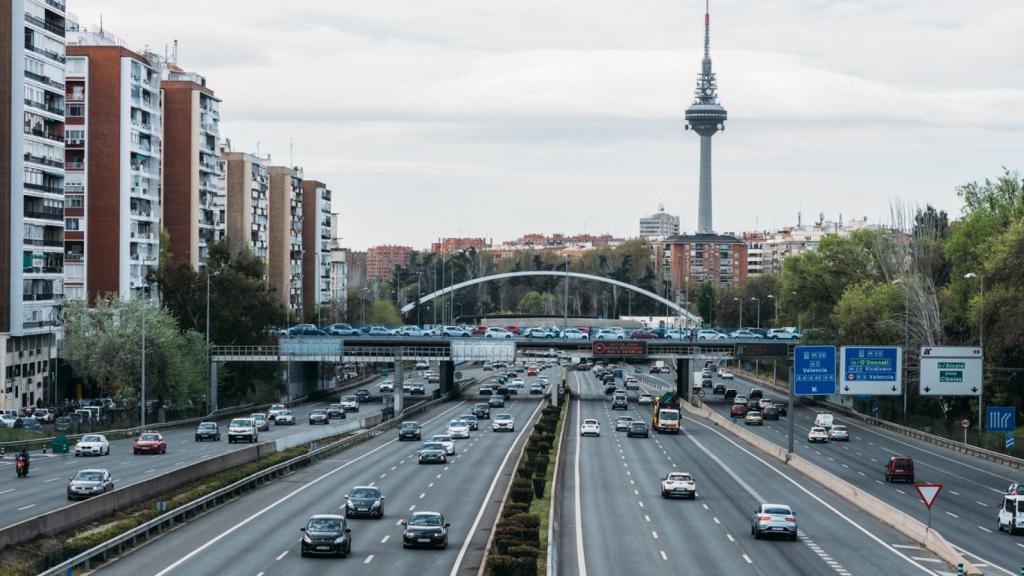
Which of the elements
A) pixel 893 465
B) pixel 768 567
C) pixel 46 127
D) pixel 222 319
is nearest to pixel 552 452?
pixel 893 465

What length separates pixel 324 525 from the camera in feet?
127

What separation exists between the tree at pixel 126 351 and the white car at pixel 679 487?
168ft

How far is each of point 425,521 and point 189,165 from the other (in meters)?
107

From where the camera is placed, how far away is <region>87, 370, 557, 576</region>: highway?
36.7 m

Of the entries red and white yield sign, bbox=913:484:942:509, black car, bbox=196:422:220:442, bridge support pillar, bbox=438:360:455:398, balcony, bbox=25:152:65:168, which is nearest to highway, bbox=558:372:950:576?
red and white yield sign, bbox=913:484:942:509

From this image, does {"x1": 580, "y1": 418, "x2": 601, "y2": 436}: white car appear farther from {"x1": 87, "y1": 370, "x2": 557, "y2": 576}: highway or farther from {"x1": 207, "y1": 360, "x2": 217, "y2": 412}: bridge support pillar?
{"x1": 207, "y1": 360, "x2": 217, "y2": 412}: bridge support pillar

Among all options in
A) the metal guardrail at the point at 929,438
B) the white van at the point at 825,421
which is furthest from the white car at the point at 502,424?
the metal guardrail at the point at 929,438

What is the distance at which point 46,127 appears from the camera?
104438mm

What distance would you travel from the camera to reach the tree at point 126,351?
98.9 metres

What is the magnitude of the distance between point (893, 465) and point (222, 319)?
74437 millimetres

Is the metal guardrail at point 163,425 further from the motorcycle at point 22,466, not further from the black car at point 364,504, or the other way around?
the black car at point 364,504

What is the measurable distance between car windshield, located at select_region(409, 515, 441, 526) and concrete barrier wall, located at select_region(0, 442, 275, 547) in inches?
375

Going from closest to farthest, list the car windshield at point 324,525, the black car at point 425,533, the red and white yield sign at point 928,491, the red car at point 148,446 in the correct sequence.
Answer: the car windshield at point 324,525, the red and white yield sign at point 928,491, the black car at point 425,533, the red car at point 148,446

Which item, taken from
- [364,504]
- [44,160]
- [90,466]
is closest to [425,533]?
[364,504]
